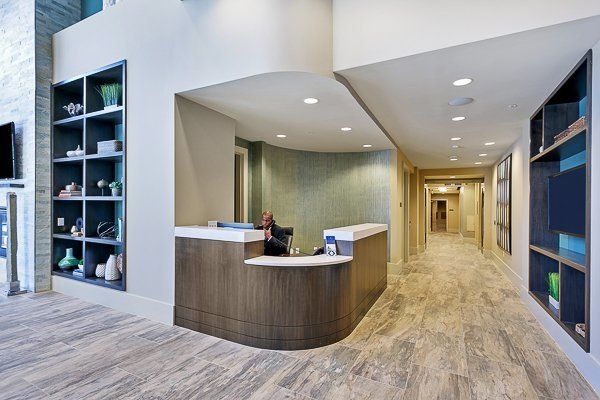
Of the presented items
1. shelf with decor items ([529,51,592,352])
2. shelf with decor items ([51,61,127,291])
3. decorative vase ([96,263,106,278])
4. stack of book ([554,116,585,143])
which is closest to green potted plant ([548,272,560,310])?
shelf with decor items ([529,51,592,352])

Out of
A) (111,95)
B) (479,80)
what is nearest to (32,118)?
(111,95)

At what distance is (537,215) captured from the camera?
3.89 meters

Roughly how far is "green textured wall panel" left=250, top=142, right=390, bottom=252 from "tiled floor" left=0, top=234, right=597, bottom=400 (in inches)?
110

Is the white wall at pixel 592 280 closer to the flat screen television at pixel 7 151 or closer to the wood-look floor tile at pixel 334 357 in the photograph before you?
the wood-look floor tile at pixel 334 357

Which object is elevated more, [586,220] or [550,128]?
[550,128]

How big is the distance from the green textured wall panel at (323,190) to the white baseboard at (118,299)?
283cm

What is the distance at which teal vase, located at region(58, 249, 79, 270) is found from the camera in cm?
450

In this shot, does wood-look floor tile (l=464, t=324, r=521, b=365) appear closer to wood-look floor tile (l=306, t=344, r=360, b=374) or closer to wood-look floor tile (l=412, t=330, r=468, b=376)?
wood-look floor tile (l=412, t=330, r=468, b=376)

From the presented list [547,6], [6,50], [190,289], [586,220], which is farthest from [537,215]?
[6,50]

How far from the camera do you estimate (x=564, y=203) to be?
318 centimetres

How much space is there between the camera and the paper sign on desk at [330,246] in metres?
3.32

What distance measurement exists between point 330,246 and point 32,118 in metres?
4.43

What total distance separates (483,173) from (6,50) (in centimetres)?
1078

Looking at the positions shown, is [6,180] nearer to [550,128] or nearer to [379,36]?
[379,36]
